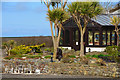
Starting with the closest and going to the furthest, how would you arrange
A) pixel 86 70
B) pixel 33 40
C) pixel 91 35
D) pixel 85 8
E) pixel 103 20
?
pixel 86 70
pixel 85 8
pixel 91 35
pixel 103 20
pixel 33 40

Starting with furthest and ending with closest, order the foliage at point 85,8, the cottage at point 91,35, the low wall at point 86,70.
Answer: the cottage at point 91,35, the foliage at point 85,8, the low wall at point 86,70

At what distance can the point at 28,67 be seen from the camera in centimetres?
570

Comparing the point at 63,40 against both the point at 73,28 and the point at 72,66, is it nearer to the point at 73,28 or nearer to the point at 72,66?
the point at 73,28

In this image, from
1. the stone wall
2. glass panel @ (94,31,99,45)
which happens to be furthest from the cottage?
the stone wall

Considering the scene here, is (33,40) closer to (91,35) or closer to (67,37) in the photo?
(67,37)

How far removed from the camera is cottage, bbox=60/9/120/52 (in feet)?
A: 36.8

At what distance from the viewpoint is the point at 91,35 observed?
11648mm

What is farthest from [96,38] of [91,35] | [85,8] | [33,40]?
[33,40]

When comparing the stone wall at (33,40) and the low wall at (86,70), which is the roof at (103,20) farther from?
the low wall at (86,70)

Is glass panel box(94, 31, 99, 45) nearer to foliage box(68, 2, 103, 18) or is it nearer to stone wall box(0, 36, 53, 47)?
foliage box(68, 2, 103, 18)

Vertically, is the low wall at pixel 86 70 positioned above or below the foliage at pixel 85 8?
below

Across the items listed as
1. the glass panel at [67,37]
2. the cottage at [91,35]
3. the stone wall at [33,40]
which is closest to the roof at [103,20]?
the cottage at [91,35]

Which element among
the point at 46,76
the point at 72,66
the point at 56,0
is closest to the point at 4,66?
the point at 46,76

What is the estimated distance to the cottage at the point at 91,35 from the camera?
11.2 m
